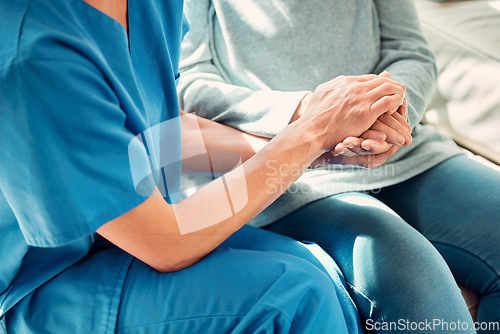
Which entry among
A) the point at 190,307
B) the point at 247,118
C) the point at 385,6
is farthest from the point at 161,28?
the point at 385,6

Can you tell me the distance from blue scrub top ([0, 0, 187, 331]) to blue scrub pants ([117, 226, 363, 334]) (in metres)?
0.09

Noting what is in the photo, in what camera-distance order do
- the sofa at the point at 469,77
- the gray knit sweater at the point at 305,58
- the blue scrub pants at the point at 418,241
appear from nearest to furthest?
the blue scrub pants at the point at 418,241
the gray knit sweater at the point at 305,58
the sofa at the point at 469,77

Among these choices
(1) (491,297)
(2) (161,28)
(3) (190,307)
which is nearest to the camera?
(3) (190,307)

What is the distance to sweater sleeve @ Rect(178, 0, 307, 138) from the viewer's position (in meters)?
0.92

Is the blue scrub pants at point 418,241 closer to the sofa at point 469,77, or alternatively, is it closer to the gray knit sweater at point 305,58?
the gray knit sweater at point 305,58

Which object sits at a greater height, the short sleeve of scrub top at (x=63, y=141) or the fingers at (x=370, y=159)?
the short sleeve of scrub top at (x=63, y=141)

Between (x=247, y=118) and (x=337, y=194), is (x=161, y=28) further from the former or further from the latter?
(x=337, y=194)

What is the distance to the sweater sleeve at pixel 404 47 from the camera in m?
1.03

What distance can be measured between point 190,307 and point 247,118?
45cm

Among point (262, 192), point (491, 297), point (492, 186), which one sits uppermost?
point (262, 192)

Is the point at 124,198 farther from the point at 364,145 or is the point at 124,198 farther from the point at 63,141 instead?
the point at 364,145

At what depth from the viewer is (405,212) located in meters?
1.00

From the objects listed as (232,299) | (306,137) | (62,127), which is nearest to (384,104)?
(306,137)

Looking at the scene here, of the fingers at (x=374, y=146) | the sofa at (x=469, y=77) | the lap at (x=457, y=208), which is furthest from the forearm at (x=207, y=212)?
the sofa at (x=469, y=77)
